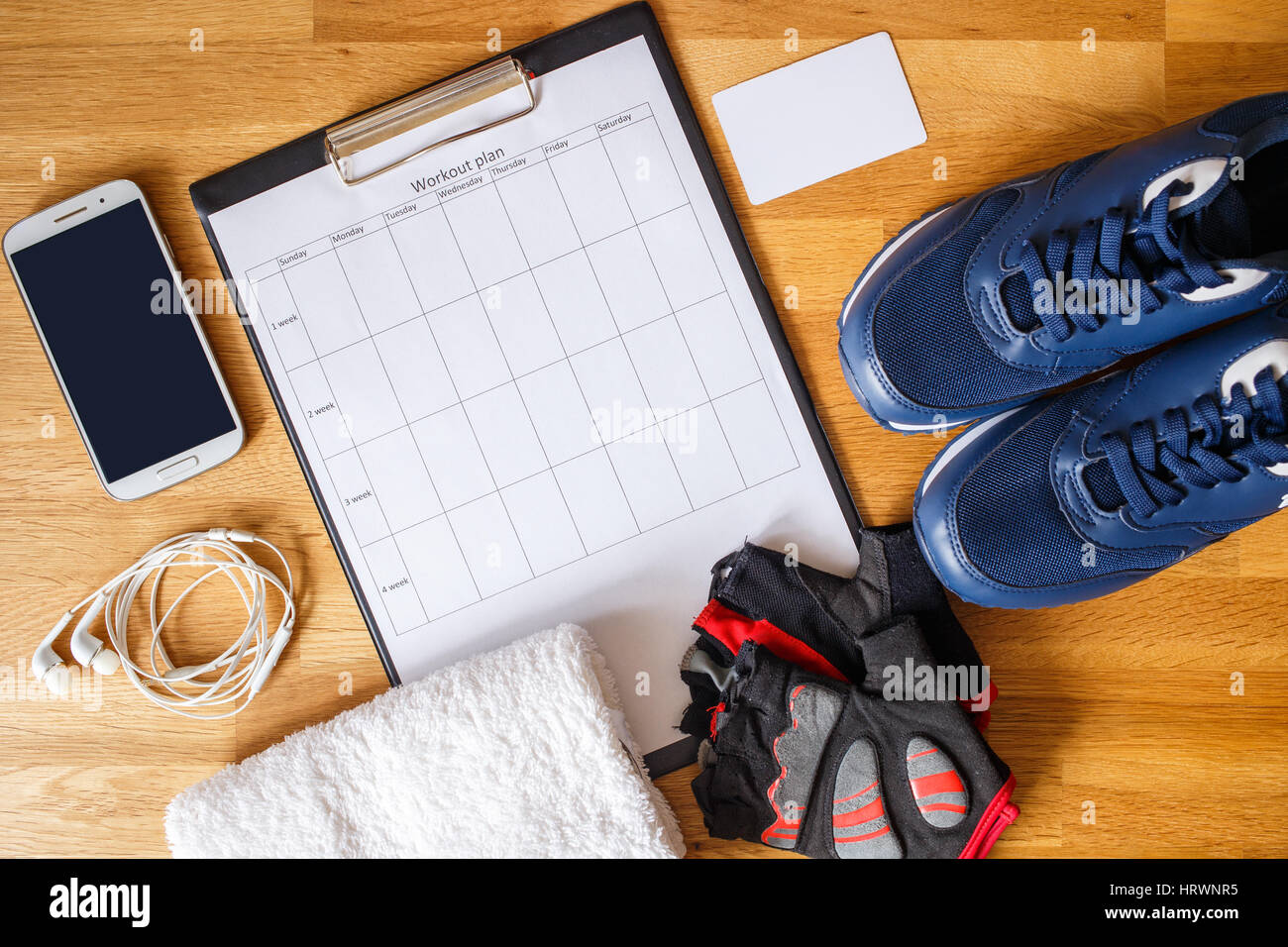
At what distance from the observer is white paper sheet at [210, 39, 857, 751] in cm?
68

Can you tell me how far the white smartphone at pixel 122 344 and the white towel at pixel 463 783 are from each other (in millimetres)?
267

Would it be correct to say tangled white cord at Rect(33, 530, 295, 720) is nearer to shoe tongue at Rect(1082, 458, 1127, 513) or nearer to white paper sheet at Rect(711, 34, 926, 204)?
white paper sheet at Rect(711, 34, 926, 204)

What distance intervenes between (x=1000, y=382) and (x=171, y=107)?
2.46ft

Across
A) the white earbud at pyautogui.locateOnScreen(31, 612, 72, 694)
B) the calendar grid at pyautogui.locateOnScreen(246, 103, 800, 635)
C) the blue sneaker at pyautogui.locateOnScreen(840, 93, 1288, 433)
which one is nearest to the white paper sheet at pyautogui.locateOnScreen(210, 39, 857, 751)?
the calendar grid at pyautogui.locateOnScreen(246, 103, 800, 635)

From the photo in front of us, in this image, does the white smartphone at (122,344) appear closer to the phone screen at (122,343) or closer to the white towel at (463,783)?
the phone screen at (122,343)

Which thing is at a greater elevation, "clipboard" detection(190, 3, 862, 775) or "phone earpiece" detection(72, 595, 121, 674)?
"clipboard" detection(190, 3, 862, 775)

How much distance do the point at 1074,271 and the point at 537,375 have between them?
44cm

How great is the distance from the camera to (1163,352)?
66 cm

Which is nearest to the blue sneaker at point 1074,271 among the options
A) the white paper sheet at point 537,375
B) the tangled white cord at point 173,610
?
the white paper sheet at point 537,375

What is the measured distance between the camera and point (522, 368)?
0.68m

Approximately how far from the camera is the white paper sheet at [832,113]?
68cm

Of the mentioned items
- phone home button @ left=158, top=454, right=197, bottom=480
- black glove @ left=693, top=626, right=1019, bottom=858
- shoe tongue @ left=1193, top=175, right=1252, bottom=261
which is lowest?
black glove @ left=693, top=626, right=1019, bottom=858

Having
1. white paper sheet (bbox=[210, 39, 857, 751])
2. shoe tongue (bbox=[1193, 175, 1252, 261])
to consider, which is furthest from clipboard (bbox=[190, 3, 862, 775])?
shoe tongue (bbox=[1193, 175, 1252, 261])
